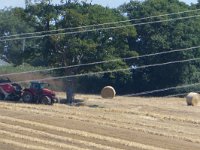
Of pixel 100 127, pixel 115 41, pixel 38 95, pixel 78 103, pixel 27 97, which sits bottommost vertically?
pixel 100 127

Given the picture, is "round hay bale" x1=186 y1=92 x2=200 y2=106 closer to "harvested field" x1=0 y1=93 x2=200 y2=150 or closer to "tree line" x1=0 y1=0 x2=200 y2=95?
"harvested field" x1=0 y1=93 x2=200 y2=150

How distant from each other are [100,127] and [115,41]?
19.4 m

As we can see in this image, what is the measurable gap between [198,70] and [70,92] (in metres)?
17.7

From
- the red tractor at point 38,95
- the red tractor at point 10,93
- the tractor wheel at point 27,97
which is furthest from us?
the red tractor at point 10,93

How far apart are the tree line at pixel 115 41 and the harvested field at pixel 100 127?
18.1ft

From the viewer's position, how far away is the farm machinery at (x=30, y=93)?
156 feet

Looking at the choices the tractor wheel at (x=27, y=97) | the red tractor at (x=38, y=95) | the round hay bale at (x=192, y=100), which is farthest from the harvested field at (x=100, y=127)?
the tractor wheel at (x=27, y=97)

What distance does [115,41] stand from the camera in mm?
53125

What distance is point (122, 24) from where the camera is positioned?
5416cm

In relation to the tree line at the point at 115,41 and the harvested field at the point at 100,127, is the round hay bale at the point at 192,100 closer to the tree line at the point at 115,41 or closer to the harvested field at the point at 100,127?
the harvested field at the point at 100,127

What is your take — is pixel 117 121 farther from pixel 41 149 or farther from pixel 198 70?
pixel 198 70

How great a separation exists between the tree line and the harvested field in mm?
5506

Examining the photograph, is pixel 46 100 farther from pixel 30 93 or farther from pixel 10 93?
pixel 10 93

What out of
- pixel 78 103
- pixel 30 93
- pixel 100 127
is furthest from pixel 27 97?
pixel 100 127
